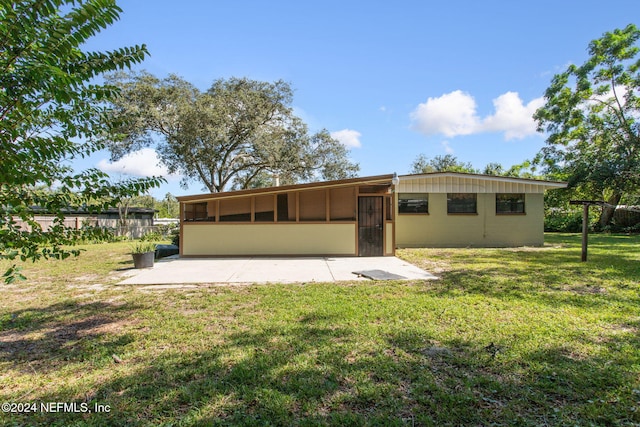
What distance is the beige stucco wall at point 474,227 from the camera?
40.9 ft

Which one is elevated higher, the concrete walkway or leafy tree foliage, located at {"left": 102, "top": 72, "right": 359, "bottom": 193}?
leafy tree foliage, located at {"left": 102, "top": 72, "right": 359, "bottom": 193}

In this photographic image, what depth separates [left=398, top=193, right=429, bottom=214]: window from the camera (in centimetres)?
1249

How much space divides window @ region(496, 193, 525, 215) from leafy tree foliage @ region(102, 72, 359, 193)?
10.7 metres

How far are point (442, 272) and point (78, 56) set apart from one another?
23.5 ft

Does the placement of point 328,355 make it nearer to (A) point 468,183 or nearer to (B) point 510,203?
(A) point 468,183

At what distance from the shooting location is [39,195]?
1.95m

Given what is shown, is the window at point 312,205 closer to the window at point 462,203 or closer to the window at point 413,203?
the window at point 413,203

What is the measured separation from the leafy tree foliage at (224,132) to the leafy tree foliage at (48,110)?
15.8 meters

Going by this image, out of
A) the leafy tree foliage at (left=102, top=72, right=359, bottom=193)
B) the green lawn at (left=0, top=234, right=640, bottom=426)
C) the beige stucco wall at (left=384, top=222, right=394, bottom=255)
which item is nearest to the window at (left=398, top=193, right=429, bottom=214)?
the beige stucco wall at (left=384, top=222, right=394, bottom=255)

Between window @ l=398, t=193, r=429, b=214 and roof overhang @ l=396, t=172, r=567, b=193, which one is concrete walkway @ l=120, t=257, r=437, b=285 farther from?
roof overhang @ l=396, t=172, r=567, b=193

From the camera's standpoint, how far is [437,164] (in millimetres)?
39250

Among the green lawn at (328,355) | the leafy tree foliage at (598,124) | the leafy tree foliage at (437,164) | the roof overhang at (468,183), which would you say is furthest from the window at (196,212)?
the leafy tree foliage at (437,164)

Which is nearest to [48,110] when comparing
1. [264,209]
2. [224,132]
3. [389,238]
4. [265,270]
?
[265,270]

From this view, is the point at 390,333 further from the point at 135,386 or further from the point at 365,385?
the point at 135,386
